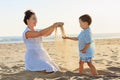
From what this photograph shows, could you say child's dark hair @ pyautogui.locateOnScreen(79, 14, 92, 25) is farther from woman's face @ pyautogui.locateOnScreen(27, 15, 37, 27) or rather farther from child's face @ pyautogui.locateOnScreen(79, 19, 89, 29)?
woman's face @ pyautogui.locateOnScreen(27, 15, 37, 27)

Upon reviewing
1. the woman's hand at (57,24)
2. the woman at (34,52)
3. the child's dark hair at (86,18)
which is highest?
the child's dark hair at (86,18)

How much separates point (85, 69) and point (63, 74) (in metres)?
1.20

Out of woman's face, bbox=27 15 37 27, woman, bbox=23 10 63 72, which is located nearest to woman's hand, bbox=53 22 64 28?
woman, bbox=23 10 63 72

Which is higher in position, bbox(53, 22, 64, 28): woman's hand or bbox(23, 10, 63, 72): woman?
bbox(53, 22, 64, 28): woman's hand

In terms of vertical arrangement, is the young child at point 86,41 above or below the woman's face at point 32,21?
below

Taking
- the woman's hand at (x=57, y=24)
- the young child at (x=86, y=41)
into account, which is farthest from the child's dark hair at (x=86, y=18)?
the woman's hand at (x=57, y=24)

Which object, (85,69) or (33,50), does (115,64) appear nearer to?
(85,69)

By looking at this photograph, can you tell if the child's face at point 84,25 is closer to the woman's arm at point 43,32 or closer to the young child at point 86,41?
the young child at point 86,41

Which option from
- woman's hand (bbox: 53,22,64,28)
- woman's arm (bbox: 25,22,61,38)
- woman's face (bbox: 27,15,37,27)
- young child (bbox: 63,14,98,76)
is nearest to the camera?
woman's arm (bbox: 25,22,61,38)

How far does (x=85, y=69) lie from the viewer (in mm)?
9078

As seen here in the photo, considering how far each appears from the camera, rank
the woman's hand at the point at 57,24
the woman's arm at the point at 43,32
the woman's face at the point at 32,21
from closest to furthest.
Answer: the woman's arm at the point at 43,32 → the woman's hand at the point at 57,24 → the woman's face at the point at 32,21

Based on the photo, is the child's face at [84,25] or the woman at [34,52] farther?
the child's face at [84,25]

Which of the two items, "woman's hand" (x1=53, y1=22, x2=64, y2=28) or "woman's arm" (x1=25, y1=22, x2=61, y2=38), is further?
"woman's hand" (x1=53, y1=22, x2=64, y2=28)

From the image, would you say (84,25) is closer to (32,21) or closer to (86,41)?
(86,41)
